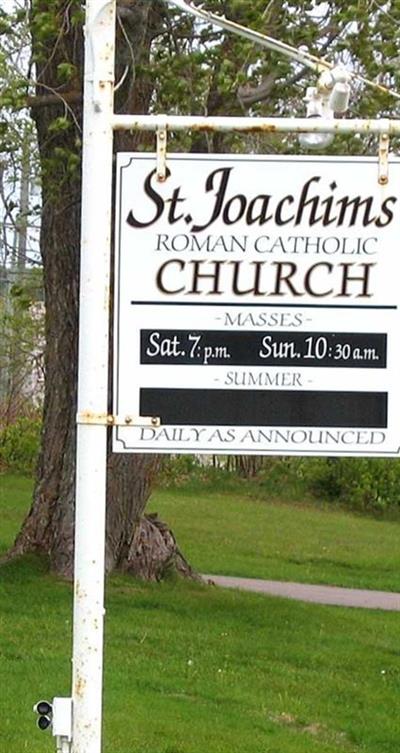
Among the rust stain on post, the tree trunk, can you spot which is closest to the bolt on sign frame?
the rust stain on post

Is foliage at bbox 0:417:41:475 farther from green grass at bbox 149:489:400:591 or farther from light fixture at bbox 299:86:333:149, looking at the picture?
light fixture at bbox 299:86:333:149

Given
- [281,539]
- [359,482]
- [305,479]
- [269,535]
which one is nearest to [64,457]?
[281,539]

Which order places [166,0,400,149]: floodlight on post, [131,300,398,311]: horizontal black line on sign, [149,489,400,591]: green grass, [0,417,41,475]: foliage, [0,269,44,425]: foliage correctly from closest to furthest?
[131,300,398,311]: horizontal black line on sign
[166,0,400,149]: floodlight on post
[149,489,400,591]: green grass
[0,269,44,425]: foliage
[0,417,41,475]: foliage

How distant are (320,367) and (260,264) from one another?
39 cm

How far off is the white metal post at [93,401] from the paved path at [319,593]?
11.5 meters

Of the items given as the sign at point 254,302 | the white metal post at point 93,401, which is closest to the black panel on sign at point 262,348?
the sign at point 254,302

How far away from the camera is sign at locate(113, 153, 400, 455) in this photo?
189 inches

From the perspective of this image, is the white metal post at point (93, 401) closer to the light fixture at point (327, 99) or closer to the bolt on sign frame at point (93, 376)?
the bolt on sign frame at point (93, 376)

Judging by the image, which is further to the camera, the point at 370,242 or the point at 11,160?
the point at 11,160

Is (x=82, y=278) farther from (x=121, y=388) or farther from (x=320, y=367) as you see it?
(x=320, y=367)

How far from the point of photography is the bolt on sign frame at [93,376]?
4715mm

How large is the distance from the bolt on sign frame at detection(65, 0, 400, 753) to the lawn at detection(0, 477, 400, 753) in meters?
3.26

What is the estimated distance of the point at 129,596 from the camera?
1376 centimetres

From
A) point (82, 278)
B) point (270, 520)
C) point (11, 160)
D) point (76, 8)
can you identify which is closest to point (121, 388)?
point (82, 278)
